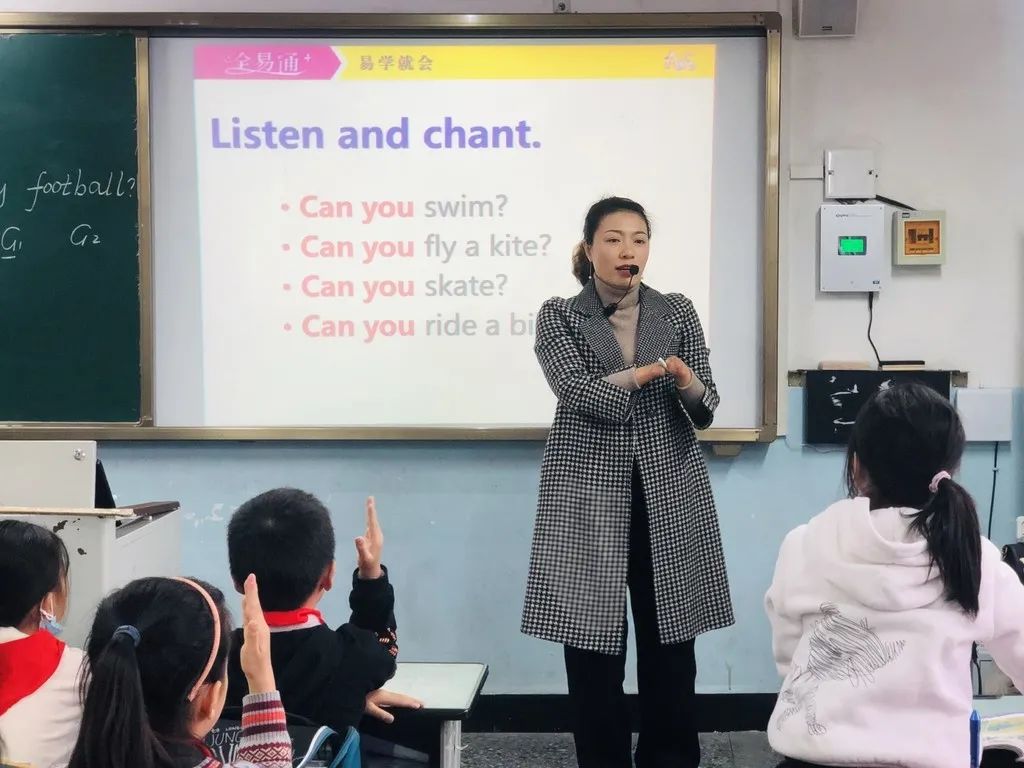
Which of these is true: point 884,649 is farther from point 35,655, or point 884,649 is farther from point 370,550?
point 35,655

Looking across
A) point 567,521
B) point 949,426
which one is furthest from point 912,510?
point 567,521

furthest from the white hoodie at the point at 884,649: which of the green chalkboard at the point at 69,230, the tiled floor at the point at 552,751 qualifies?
the green chalkboard at the point at 69,230

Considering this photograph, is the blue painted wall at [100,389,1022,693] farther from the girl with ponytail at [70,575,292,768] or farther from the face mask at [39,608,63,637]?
the girl with ponytail at [70,575,292,768]

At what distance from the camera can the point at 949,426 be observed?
4.49 ft

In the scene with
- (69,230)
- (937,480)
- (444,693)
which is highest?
(69,230)

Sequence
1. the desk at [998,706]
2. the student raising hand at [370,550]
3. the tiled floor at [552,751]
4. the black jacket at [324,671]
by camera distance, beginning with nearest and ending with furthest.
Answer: the black jacket at [324,671], the desk at [998,706], the student raising hand at [370,550], the tiled floor at [552,751]

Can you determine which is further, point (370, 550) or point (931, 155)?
point (931, 155)

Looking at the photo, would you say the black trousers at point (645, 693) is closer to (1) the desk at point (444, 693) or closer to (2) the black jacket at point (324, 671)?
(1) the desk at point (444, 693)

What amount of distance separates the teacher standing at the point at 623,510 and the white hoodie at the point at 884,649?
0.76 meters

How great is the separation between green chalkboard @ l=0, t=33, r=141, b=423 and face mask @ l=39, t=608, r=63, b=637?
4.36 ft

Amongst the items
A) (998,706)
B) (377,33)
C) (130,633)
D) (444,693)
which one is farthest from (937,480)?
(377,33)

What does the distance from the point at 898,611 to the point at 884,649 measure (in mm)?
54

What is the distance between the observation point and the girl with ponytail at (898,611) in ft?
4.22

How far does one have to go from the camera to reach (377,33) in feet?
9.16
